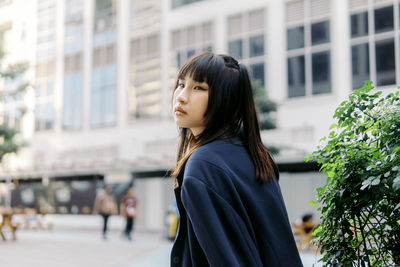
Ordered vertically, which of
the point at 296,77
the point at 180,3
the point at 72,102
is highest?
the point at 180,3

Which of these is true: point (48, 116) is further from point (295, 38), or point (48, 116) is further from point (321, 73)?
point (321, 73)

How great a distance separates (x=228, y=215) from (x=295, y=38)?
21.6 m

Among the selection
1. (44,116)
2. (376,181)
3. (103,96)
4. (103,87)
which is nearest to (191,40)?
(103,87)

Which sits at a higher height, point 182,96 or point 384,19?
point 384,19

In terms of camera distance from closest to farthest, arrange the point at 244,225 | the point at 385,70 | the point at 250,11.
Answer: the point at 244,225, the point at 385,70, the point at 250,11

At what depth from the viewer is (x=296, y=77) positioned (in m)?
21.9

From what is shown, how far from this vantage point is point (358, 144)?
7.82ft

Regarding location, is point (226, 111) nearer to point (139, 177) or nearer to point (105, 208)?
point (105, 208)

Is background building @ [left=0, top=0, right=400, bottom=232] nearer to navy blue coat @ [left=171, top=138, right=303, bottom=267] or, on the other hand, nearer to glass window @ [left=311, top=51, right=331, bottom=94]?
glass window @ [left=311, top=51, right=331, bottom=94]

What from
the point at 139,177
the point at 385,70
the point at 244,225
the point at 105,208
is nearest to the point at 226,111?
the point at 244,225

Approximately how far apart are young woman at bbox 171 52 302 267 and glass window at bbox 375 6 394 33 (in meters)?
19.8

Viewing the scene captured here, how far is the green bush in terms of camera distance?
7.00ft

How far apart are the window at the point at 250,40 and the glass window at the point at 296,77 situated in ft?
4.49

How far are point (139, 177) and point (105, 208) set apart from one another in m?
7.79
